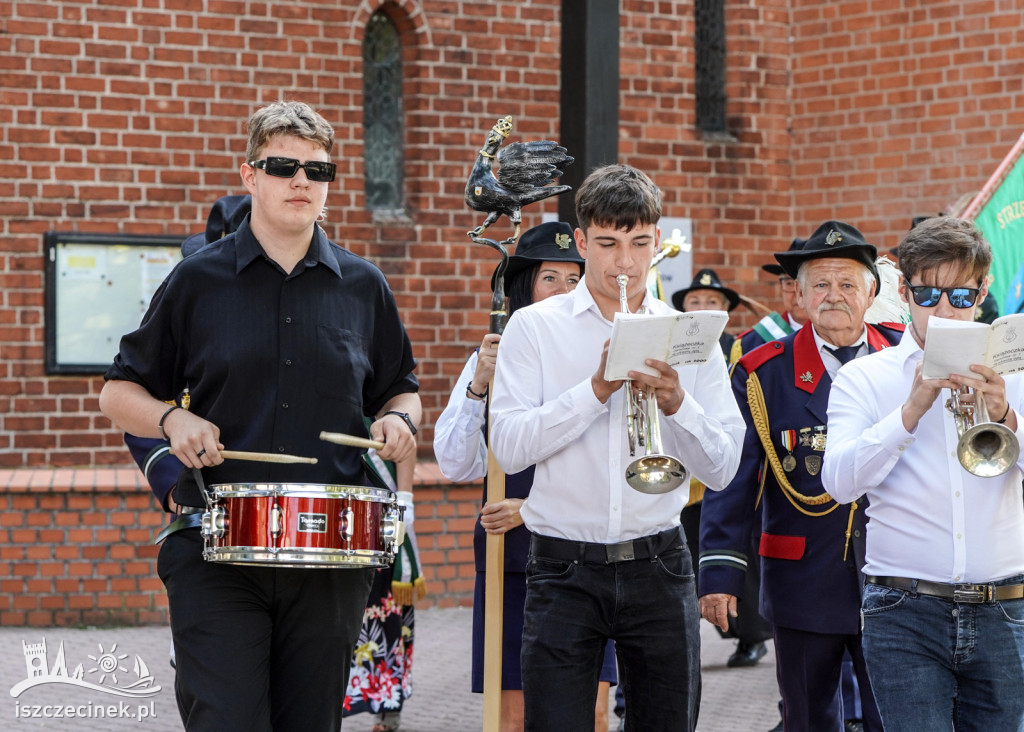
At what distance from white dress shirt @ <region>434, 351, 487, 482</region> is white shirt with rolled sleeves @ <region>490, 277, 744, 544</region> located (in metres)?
0.97

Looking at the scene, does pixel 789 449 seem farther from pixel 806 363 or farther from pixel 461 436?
pixel 461 436

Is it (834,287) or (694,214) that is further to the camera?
(694,214)

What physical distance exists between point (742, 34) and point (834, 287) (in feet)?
20.8

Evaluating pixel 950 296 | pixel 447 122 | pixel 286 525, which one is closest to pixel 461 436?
pixel 286 525

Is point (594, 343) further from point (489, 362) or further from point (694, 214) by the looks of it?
point (694, 214)

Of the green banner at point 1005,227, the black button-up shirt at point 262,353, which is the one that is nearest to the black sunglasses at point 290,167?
the black button-up shirt at point 262,353

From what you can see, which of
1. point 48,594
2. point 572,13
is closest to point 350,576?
point 572,13

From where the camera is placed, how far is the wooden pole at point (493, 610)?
4902 mm

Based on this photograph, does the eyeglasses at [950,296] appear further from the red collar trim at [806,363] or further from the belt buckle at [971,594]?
the red collar trim at [806,363]

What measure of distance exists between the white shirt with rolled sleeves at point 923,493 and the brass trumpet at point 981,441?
178 mm

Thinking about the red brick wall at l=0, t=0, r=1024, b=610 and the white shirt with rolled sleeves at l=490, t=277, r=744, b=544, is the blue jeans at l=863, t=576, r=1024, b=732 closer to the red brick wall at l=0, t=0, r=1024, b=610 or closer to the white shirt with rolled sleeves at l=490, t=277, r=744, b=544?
the white shirt with rolled sleeves at l=490, t=277, r=744, b=544

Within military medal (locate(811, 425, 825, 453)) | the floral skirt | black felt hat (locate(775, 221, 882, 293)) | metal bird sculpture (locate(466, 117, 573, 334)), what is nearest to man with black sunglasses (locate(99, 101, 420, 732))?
metal bird sculpture (locate(466, 117, 573, 334))

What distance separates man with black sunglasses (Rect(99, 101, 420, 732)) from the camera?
13.2 feet

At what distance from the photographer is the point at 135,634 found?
9.10 meters
